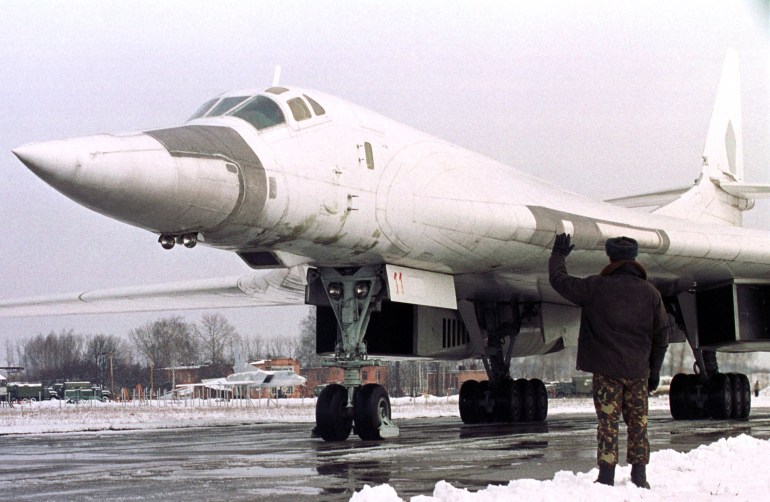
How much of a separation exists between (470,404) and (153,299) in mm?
5545

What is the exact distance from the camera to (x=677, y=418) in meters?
15.7

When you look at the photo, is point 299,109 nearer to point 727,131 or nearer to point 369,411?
point 369,411

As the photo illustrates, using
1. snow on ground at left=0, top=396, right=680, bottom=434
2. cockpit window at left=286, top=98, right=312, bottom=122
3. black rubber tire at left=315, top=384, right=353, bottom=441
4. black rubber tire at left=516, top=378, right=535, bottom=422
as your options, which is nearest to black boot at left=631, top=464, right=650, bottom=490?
black rubber tire at left=315, top=384, right=353, bottom=441

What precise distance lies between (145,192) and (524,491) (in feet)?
13.7

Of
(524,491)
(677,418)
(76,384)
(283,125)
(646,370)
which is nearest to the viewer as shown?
(524,491)

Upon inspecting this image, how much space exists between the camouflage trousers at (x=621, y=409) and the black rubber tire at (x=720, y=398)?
1088 centimetres

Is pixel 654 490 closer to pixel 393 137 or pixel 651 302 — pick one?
pixel 651 302

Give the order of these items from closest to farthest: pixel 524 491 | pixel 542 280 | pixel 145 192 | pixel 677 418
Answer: pixel 524 491, pixel 145 192, pixel 542 280, pixel 677 418

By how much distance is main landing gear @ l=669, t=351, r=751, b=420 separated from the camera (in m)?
15.4

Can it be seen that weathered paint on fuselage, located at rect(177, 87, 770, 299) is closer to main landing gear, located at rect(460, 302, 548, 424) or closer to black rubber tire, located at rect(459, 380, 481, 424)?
main landing gear, located at rect(460, 302, 548, 424)

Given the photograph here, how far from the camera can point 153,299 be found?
53.3ft

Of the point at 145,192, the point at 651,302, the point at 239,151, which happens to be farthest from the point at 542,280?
the point at 651,302

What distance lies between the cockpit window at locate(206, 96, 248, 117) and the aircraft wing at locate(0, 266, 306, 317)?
585cm

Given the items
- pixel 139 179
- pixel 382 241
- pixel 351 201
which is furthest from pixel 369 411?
pixel 139 179
